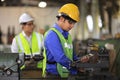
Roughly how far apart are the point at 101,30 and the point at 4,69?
13601 millimetres

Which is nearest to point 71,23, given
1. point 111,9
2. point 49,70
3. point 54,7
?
point 49,70

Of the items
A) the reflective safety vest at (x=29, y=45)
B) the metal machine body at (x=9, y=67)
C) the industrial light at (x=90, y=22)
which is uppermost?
the industrial light at (x=90, y=22)

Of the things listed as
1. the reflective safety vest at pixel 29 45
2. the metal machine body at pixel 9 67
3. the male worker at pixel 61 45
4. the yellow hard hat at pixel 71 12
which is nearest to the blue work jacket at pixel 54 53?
the male worker at pixel 61 45

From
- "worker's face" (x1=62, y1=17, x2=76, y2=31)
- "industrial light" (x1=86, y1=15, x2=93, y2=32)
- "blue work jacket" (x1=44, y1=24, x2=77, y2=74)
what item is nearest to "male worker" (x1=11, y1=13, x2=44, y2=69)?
"blue work jacket" (x1=44, y1=24, x2=77, y2=74)

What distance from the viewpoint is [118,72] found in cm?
648

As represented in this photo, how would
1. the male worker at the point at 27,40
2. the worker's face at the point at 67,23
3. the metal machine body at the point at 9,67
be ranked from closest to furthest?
the metal machine body at the point at 9,67 → the worker's face at the point at 67,23 → the male worker at the point at 27,40

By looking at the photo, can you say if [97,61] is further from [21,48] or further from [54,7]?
[54,7]

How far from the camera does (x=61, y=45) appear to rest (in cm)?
456

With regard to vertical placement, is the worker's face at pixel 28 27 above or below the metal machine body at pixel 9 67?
above

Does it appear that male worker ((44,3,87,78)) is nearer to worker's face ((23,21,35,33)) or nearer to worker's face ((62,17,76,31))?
worker's face ((62,17,76,31))

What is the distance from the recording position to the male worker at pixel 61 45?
14.5 feet

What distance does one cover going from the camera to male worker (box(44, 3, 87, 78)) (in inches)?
174

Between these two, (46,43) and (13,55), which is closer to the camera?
(13,55)

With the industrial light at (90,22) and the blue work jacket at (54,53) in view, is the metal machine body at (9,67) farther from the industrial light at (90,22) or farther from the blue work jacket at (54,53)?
the industrial light at (90,22)
